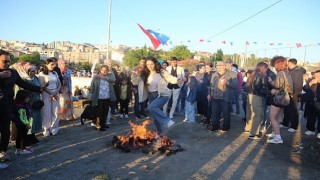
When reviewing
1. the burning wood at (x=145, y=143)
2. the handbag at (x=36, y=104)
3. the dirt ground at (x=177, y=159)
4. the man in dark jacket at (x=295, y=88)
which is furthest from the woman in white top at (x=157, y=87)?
the man in dark jacket at (x=295, y=88)

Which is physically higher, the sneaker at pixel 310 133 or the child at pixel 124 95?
the child at pixel 124 95

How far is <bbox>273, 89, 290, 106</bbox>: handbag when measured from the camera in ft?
22.1

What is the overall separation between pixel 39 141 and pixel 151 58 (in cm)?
329

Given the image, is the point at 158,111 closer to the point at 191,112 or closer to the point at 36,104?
the point at 36,104

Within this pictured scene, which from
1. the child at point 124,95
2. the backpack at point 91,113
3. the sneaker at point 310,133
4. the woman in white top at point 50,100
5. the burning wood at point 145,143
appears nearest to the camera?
the burning wood at point 145,143

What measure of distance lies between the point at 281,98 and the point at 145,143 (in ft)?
11.4

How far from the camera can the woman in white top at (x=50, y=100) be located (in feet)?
23.3

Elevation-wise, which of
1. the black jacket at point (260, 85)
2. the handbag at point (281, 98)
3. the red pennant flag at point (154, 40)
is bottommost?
the handbag at point (281, 98)

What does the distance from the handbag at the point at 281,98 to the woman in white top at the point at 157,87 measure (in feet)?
8.21

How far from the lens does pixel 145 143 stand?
618cm

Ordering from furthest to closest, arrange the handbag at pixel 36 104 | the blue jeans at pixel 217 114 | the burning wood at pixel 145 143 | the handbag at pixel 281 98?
the blue jeans at pixel 217 114 < the handbag at pixel 281 98 < the handbag at pixel 36 104 < the burning wood at pixel 145 143

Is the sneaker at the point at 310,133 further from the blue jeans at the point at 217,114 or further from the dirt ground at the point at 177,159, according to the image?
the blue jeans at the point at 217,114

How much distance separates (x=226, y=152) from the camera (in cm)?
605

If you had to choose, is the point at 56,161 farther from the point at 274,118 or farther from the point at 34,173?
the point at 274,118
